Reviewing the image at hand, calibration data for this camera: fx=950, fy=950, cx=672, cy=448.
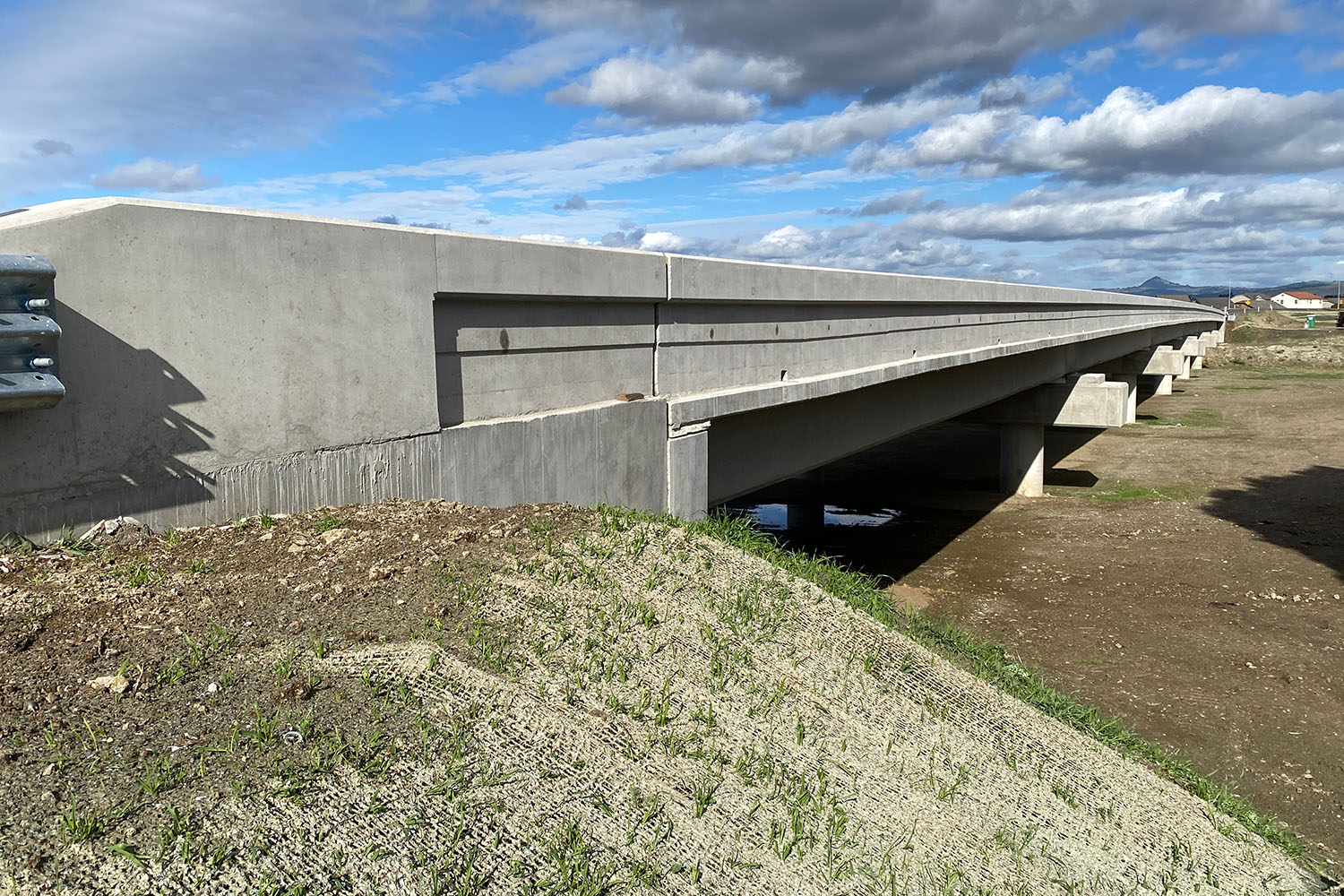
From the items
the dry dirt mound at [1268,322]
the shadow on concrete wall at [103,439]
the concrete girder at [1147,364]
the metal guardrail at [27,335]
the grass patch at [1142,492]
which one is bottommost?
the grass patch at [1142,492]

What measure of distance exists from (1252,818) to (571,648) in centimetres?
489

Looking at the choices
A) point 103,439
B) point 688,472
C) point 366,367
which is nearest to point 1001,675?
point 688,472

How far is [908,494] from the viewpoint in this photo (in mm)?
23484

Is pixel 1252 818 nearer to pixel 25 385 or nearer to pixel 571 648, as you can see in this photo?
pixel 571 648

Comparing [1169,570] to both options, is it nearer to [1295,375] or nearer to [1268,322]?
[1295,375]

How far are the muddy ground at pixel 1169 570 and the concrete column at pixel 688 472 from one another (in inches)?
187

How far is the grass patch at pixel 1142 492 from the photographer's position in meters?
20.9

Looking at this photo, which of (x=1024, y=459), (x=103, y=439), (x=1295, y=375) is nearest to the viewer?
(x=103, y=439)

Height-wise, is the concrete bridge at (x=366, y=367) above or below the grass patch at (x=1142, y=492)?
above

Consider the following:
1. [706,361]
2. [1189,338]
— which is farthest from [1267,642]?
[1189,338]

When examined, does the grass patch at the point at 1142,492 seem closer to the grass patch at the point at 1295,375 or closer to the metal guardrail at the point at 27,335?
the metal guardrail at the point at 27,335

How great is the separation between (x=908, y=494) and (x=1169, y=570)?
8876 millimetres

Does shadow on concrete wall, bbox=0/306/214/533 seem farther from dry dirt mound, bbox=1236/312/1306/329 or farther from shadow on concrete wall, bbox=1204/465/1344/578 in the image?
dry dirt mound, bbox=1236/312/1306/329

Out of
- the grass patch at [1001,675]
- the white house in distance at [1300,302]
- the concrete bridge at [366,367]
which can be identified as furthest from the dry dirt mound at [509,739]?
the white house in distance at [1300,302]
